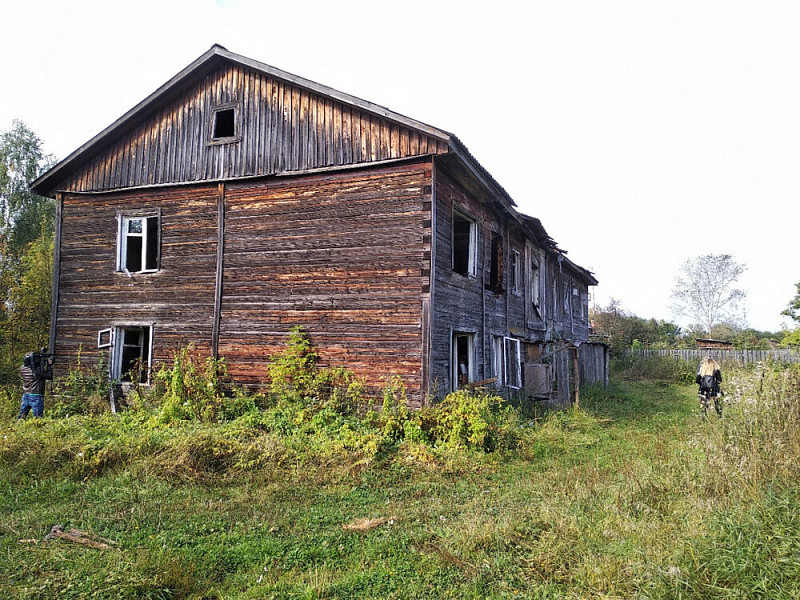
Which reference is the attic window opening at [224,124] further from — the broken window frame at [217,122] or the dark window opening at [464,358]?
the dark window opening at [464,358]

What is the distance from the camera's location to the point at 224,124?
12.9 meters

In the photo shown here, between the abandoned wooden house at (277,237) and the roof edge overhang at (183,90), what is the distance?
0.04 metres

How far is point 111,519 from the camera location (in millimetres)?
5969

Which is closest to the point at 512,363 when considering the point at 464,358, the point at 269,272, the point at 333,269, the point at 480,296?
the point at 464,358

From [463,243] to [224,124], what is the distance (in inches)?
283

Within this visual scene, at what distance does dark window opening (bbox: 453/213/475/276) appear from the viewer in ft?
42.4

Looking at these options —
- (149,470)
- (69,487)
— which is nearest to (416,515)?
(149,470)

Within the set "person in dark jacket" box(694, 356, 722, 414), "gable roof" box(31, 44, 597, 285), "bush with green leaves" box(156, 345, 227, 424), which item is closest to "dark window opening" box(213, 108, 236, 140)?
"gable roof" box(31, 44, 597, 285)

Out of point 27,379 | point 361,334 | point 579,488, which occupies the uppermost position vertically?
point 361,334

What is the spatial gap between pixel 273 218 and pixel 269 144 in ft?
5.71

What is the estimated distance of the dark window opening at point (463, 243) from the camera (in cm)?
1291

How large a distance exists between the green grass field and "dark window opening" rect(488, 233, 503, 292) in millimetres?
6208

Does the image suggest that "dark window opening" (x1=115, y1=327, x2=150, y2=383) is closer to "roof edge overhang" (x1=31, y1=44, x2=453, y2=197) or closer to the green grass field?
the green grass field

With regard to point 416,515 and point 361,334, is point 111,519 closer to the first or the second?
point 416,515
